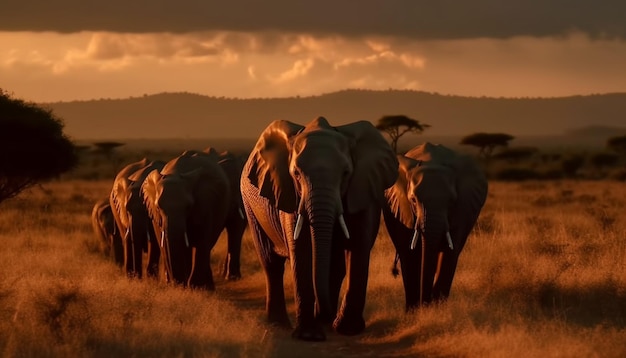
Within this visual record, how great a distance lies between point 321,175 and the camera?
10.8 metres

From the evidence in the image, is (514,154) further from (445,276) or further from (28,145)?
(445,276)

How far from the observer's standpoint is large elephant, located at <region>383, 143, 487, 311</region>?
12.5 m

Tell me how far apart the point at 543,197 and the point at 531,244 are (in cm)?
1930

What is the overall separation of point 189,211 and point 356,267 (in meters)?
4.87

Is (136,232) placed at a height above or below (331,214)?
below

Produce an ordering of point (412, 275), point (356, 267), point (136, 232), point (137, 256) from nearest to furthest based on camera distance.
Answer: point (356, 267), point (412, 275), point (137, 256), point (136, 232)

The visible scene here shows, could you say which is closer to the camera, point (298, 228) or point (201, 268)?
point (298, 228)

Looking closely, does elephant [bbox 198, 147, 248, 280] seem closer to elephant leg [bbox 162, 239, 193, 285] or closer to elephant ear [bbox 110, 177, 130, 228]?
elephant ear [bbox 110, 177, 130, 228]

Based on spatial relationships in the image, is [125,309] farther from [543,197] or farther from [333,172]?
[543,197]

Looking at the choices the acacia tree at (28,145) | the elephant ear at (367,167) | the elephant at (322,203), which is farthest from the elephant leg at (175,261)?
the acacia tree at (28,145)

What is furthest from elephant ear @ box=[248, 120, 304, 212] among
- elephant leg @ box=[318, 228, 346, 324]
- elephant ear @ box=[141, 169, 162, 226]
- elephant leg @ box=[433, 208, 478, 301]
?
elephant ear @ box=[141, 169, 162, 226]

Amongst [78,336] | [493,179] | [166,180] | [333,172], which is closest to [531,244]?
[166,180]

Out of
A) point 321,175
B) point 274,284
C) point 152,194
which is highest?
point 321,175

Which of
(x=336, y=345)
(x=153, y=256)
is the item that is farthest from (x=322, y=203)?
(x=153, y=256)
